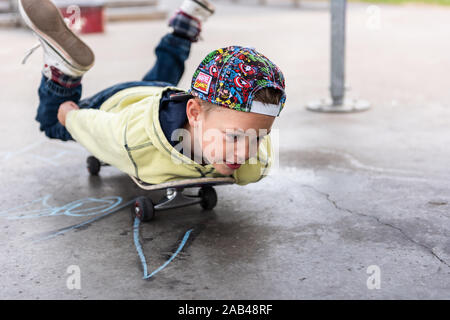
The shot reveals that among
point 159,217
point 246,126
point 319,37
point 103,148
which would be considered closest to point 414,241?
point 246,126

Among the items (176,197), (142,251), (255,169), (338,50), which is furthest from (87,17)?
(142,251)

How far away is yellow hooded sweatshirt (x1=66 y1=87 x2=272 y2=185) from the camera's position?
2016mm

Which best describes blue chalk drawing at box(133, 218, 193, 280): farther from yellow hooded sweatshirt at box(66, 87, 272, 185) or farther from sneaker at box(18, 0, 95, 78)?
sneaker at box(18, 0, 95, 78)

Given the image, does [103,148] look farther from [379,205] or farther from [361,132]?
[361,132]

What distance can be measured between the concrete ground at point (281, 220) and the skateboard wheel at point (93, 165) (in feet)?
0.16

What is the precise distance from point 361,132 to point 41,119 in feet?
5.78

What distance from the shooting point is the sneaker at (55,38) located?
2.43 metres

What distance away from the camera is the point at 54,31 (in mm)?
2447

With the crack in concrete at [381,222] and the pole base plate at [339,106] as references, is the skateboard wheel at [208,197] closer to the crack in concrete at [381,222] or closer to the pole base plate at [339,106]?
the crack in concrete at [381,222]

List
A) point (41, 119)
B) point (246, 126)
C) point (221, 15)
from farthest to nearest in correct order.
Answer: point (221, 15) → point (41, 119) → point (246, 126)

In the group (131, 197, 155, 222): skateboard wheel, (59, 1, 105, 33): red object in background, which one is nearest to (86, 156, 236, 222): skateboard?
(131, 197, 155, 222): skateboard wheel

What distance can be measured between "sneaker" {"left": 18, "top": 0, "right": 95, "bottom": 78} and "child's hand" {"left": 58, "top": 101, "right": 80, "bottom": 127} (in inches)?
5.2

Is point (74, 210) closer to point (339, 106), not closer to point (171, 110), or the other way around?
point (171, 110)

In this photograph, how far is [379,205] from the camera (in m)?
2.22
